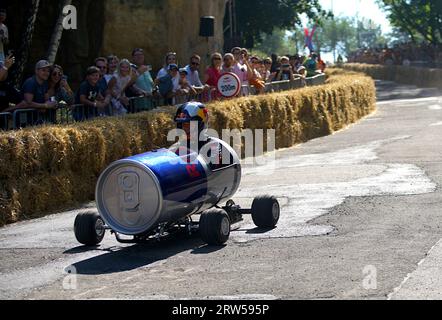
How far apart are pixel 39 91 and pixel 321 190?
4.60 m

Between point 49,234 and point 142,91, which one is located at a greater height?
point 142,91

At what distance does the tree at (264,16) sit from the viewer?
4653 centimetres

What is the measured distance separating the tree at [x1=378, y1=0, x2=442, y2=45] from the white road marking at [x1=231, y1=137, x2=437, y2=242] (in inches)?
2083

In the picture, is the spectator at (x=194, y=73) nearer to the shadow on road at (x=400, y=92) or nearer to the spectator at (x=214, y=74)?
the spectator at (x=214, y=74)

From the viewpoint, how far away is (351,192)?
561 inches

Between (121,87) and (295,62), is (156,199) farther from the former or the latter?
(295,62)

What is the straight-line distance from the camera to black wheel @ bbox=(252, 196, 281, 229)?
1172 cm

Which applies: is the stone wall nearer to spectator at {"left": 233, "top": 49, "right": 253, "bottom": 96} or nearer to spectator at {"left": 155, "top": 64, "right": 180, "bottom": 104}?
spectator at {"left": 233, "top": 49, "right": 253, "bottom": 96}

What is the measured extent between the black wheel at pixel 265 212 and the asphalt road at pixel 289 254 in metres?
0.18

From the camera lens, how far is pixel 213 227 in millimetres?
10680

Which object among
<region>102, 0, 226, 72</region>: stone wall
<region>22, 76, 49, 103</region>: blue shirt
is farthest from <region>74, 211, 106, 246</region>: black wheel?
<region>102, 0, 226, 72</region>: stone wall
